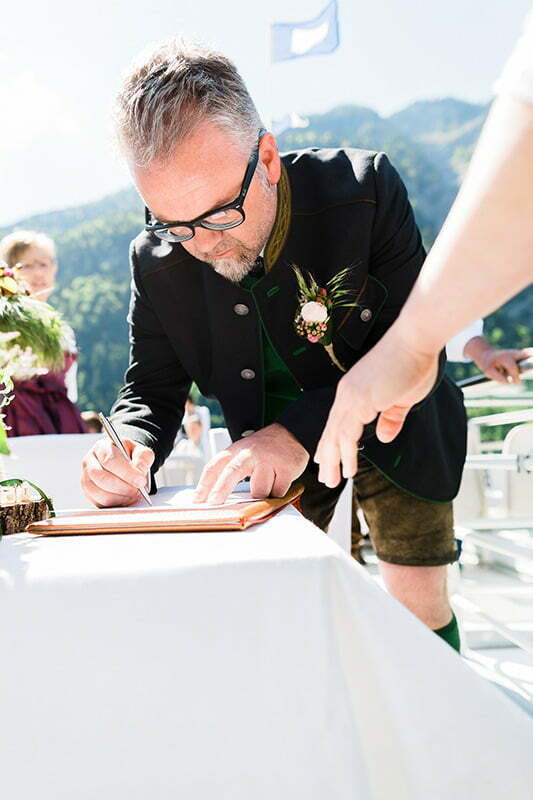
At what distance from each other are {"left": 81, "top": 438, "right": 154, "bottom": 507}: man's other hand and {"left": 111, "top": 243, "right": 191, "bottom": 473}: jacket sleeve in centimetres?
35

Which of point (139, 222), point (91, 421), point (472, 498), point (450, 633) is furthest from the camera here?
point (139, 222)

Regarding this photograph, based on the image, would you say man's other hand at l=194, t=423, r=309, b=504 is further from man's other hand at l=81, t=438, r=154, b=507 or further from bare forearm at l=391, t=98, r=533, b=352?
bare forearm at l=391, t=98, r=533, b=352

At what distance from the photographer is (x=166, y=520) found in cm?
122

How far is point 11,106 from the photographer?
→ 44094mm

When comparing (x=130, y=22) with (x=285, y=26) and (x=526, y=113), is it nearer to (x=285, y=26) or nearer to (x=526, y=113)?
(x=285, y=26)

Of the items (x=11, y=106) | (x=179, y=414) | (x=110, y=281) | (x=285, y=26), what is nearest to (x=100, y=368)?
(x=110, y=281)

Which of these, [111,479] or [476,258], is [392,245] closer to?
[111,479]

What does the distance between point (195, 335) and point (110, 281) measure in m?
35.9

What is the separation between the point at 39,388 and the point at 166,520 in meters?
3.00

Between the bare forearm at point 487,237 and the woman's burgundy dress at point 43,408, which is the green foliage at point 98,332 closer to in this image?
the woman's burgundy dress at point 43,408

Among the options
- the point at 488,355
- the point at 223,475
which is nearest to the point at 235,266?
the point at 223,475

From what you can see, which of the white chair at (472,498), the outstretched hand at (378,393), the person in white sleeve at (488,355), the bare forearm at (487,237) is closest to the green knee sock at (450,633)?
the person in white sleeve at (488,355)

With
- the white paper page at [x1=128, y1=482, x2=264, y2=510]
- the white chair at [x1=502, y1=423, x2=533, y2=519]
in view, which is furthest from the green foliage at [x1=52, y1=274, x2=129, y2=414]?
the white paper page at [x1=128, y1=482, x2=264, y2=510]

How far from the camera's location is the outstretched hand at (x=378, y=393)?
34.5 inches
